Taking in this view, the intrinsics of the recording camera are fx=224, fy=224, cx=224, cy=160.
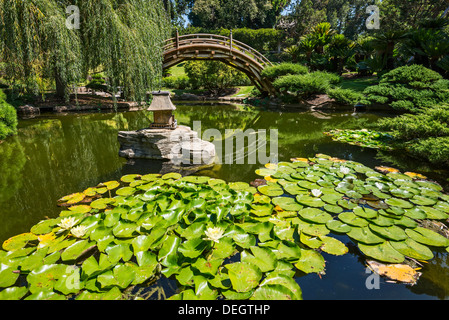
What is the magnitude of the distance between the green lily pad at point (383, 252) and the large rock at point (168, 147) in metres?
2.79

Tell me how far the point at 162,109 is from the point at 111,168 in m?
1.38

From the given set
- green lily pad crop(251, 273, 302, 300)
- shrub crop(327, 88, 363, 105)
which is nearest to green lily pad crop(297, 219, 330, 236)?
green lily pad crop(251, 273, 302, 300)

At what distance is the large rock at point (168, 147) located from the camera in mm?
4078

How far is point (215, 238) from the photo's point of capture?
5.67 feet

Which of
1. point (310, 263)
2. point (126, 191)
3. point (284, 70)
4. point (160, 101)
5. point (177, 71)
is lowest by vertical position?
point (310, 263)

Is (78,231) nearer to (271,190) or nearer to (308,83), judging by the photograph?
(271,190)

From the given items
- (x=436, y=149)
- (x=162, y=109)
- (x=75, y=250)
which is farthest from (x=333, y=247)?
(x=162, y=109)

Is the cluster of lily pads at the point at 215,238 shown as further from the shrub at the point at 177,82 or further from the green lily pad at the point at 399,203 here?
the shrub at the point at 177,82

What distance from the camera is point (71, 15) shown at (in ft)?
24.7

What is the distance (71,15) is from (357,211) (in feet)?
32.6

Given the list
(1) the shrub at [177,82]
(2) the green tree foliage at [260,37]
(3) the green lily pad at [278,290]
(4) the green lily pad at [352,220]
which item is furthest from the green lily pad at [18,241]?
(2) the green tree foliage at [260,37]

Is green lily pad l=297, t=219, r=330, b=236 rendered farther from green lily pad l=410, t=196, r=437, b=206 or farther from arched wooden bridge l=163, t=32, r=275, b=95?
arched wooden bridge l=163, t=32, r=275, b=95

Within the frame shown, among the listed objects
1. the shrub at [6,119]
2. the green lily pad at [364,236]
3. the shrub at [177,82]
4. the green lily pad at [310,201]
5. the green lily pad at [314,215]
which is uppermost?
the shrub at [177,82]

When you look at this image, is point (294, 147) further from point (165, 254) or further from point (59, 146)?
point (59, 146)
